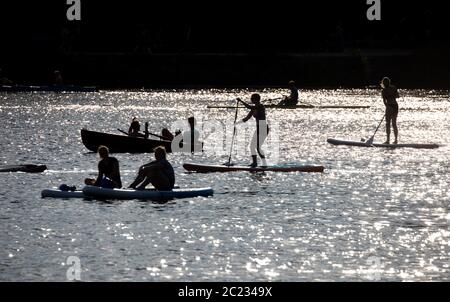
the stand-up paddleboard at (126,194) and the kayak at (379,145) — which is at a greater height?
the stand-up paddleboard at (126,194)

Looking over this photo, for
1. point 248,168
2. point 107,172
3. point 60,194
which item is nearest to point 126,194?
point 107,172

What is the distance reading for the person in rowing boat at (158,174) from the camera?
116ft

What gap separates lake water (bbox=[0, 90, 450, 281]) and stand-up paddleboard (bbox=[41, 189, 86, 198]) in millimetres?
221

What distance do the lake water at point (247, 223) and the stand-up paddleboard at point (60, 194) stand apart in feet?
0.73

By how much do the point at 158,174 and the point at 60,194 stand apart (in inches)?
111

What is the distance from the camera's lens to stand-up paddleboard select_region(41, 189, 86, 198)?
36.4 m
